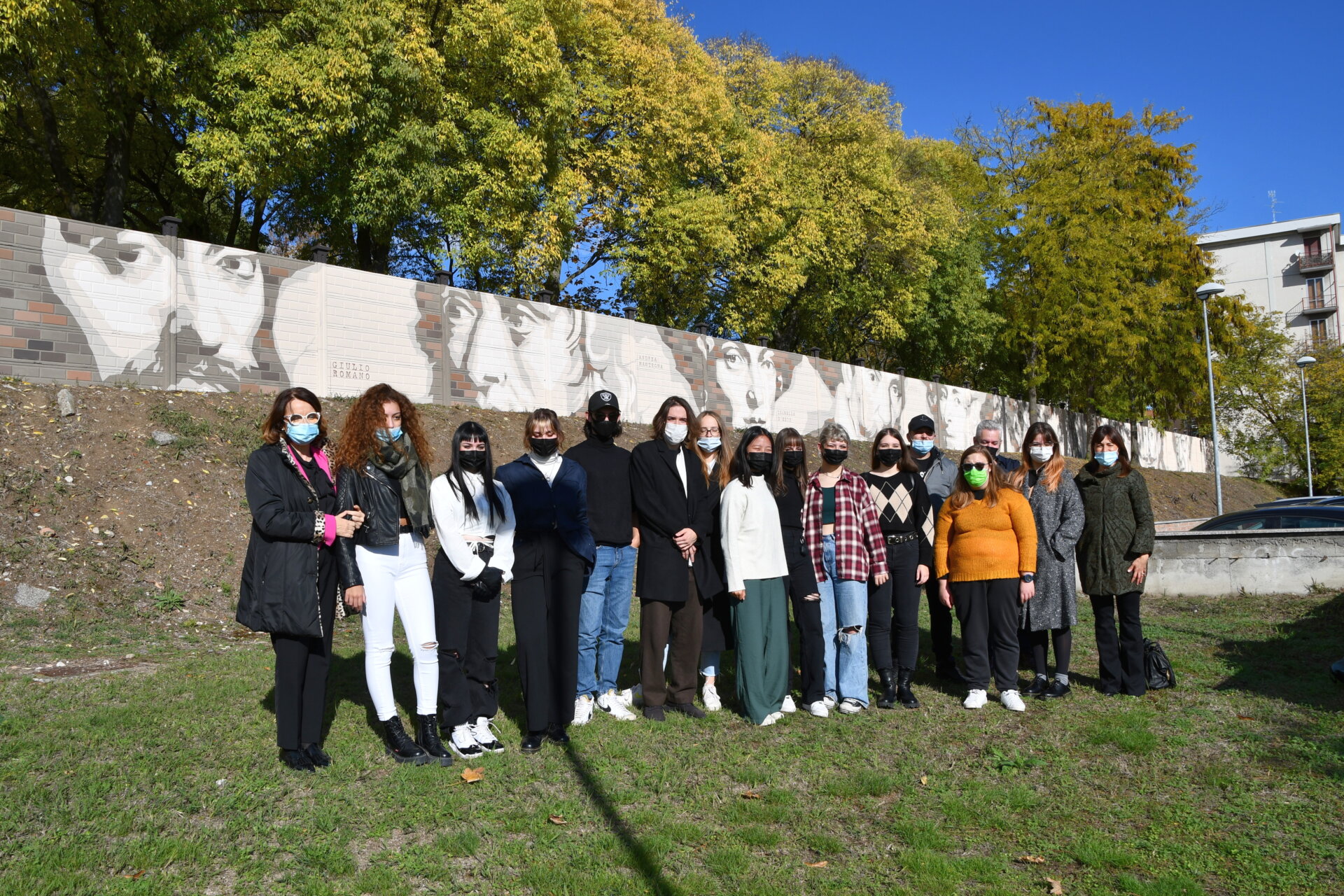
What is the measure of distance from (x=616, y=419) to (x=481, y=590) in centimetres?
155

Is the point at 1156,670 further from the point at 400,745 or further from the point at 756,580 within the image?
the point at 400,745

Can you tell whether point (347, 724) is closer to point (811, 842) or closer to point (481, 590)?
point (481, 590)

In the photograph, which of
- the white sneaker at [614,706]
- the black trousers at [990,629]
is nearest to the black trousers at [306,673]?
the white sneaker at [614,706]

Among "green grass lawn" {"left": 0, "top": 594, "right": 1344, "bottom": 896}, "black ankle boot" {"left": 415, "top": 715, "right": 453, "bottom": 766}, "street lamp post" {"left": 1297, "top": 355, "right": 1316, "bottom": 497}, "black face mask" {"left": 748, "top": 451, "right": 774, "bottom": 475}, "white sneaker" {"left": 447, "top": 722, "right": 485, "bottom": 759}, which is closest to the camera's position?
"green grass lawn" {"left": 0, "top": 594, "right": 1344, "bottom": 896}

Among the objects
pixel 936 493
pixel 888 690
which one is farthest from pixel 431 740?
pixel 936 493

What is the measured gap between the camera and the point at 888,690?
664 cm

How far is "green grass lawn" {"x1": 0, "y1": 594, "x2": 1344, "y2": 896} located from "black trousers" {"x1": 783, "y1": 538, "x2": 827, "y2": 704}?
0.92 feet

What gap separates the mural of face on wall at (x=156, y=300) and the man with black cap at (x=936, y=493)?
9.45m

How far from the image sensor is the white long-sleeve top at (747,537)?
6.27 m

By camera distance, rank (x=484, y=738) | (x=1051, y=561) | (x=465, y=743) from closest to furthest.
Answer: (x=465, y=743) → (x=484, y=738) → (x=1051, y=561)

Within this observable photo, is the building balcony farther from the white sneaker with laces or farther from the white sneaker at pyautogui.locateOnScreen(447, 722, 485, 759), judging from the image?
the white sneaker at pyautogui.locateOnScreen(447, 722, 485, 759)

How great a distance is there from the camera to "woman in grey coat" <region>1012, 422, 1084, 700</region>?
6.82 metres

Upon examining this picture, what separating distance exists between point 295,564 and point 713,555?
281 centimetres

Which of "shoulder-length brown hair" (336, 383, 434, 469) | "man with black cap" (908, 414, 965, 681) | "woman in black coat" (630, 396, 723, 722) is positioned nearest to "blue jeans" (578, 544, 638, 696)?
"woman in black coat" (630, 396, 723, 722)
